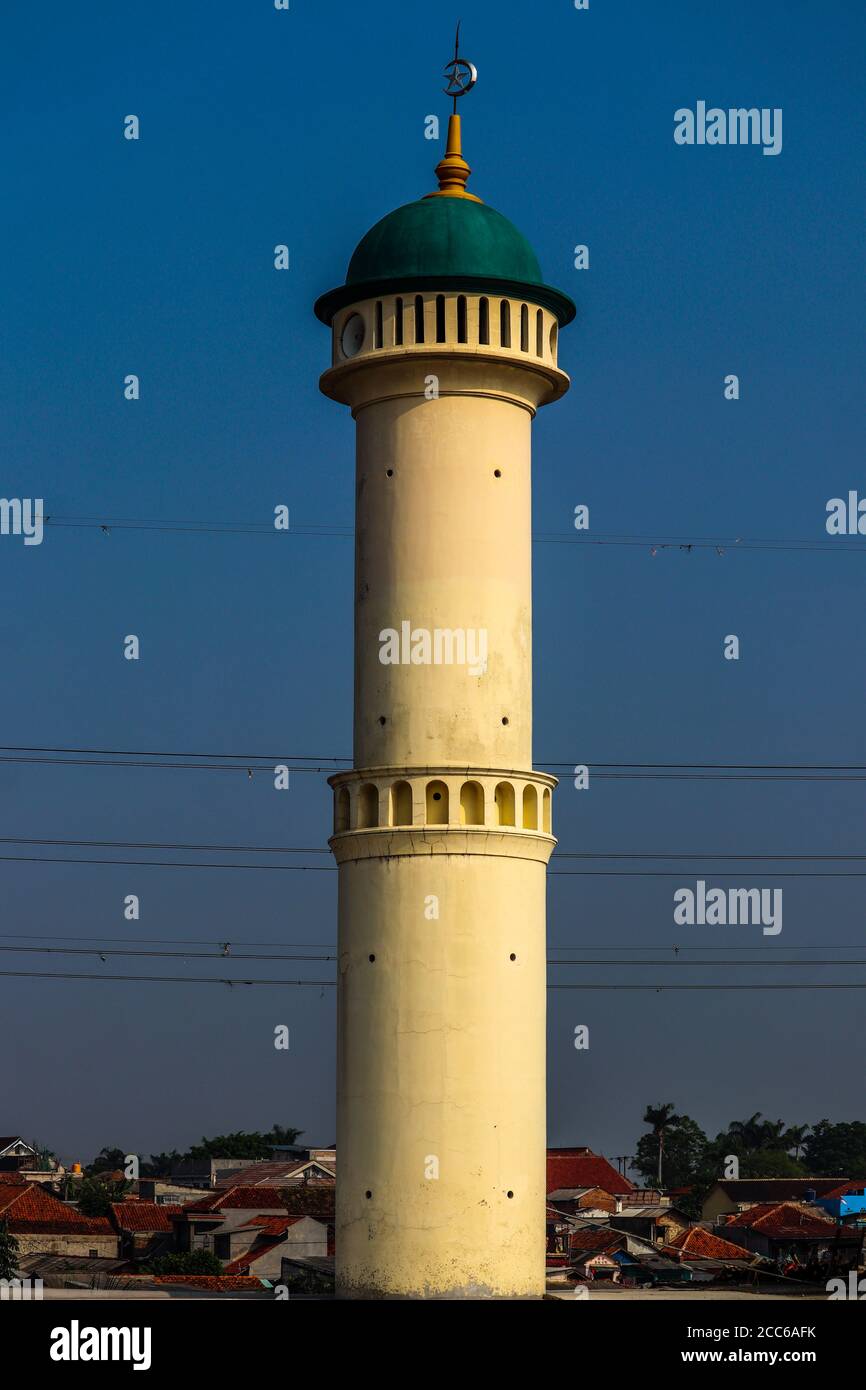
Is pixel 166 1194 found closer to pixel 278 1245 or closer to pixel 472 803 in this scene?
pixel 278 1245

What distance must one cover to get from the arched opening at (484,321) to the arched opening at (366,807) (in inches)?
355

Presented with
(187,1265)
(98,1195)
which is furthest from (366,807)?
(98,1195)

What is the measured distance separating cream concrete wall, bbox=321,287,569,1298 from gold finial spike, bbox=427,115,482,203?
343cm

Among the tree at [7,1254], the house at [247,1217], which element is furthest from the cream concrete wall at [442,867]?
the house at [247,1217]

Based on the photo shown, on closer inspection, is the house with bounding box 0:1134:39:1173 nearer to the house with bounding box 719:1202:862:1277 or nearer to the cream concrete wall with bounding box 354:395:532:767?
the house with bounding box 719:1202:862:1277

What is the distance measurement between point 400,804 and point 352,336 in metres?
9.51

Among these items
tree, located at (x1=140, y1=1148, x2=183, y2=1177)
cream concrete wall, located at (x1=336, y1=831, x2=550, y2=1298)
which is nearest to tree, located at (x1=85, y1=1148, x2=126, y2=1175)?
tree, located at (x1=140, y1=1148, x2=183, y2=1177)

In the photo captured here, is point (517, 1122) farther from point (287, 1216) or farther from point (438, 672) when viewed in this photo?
point (287, 1216)

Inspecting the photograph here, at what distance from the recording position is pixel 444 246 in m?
45.8

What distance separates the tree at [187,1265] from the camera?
239 feet
